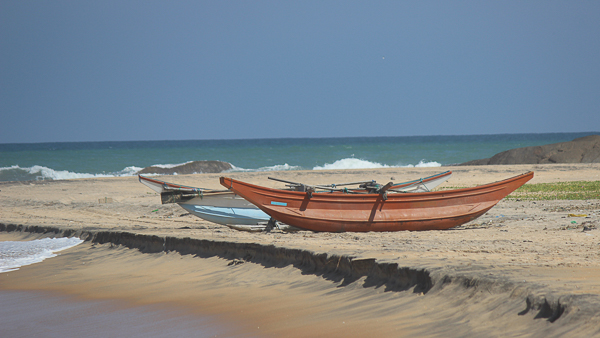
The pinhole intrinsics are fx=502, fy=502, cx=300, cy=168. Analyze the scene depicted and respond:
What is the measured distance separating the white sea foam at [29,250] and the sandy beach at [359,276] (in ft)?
0.98

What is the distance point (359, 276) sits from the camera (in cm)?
564

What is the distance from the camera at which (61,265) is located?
7965 mm

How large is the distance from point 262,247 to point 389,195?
9.94 ft

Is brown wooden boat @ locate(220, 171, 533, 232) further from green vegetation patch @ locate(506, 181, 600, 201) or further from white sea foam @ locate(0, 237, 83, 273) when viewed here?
green vegetation patch @ locate(506, 181, 600, 201)

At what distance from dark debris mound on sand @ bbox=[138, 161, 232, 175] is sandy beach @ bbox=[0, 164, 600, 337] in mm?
21545

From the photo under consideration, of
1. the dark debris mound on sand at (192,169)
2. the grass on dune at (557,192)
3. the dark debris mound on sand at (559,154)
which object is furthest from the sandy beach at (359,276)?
the dark debris mound on sand at (192,169)

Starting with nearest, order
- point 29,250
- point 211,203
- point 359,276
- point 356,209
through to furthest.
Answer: point 359,276
point 356,209
point 29,250
point 211,203

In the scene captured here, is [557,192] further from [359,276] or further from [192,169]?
[192,169]

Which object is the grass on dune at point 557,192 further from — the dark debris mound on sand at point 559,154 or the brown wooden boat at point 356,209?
the dark debris mound on sand at point 559,154

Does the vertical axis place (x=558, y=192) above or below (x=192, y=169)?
above

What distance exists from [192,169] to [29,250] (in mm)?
24822

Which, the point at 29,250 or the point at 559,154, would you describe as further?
the point at 559,154

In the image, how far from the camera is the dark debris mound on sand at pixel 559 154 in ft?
92.9

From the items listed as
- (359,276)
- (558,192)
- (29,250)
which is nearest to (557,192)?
(558,192)
